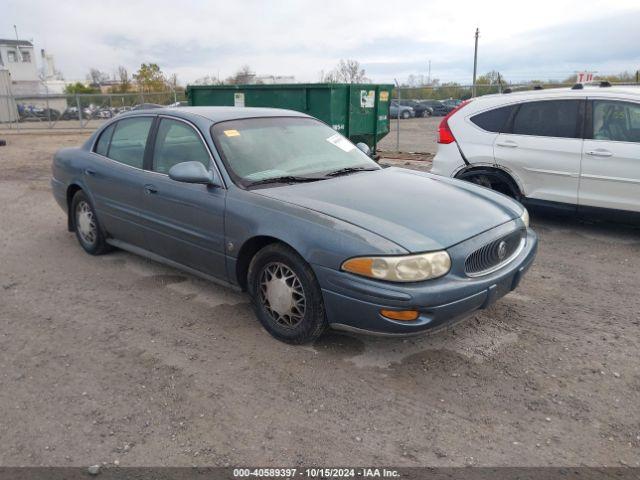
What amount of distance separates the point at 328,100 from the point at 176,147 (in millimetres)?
6783

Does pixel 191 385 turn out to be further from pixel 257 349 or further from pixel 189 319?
pixel 189 319

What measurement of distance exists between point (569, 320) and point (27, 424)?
3632 millimetres

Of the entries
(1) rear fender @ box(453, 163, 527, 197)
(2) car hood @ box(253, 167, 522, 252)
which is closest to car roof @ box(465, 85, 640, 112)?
(1) rear fender @ box(453, 163, 527, 197)

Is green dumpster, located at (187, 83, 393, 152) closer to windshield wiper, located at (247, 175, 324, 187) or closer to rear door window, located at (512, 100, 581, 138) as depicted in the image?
rear door window, located at (512, 100, 581, 138)

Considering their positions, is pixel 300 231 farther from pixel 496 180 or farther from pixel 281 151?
pixel 496 180

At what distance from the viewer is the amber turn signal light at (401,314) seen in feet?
10.0

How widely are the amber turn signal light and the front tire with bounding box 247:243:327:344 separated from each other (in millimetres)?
463

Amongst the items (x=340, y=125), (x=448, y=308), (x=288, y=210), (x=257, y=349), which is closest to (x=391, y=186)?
(x=288, y=210)

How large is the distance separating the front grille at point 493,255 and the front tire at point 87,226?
12.3 ft

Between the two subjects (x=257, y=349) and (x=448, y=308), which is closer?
(x=448, y=308)

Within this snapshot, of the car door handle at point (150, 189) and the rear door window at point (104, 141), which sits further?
the rear door window at point (104, 141)

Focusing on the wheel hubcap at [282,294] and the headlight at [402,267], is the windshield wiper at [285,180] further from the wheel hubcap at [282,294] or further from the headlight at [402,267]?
the headlight at [402,267]

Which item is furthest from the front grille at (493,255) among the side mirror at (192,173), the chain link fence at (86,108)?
the chain link fence at (86,108)

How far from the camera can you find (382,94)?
482 inches
